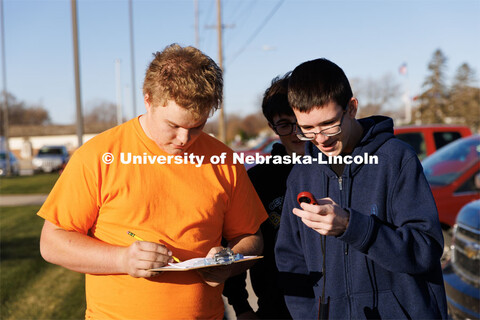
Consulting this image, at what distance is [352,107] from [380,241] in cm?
67

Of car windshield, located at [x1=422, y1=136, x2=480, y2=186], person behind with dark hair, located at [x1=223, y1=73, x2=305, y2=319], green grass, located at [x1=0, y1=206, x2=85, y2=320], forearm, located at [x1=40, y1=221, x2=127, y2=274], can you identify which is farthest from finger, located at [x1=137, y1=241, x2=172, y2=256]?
car windshield, located at [x1=422, y1=136, x2=480, y2=186]

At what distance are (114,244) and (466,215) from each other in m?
3.68

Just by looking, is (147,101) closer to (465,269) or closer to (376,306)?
(376,306)

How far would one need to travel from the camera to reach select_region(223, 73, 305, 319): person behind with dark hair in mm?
2859

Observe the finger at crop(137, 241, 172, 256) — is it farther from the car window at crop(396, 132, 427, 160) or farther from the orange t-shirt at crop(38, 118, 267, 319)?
the car window at crop(396, 132, 427, 160)

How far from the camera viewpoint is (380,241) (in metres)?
2.03

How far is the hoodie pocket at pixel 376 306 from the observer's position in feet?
7.22

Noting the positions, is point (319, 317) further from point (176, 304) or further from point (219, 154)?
point (219, 154)

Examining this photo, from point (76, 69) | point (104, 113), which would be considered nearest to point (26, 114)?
point (104, 113)

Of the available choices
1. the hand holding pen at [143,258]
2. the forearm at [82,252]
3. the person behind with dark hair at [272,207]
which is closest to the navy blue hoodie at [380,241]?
the person behind with dark hair at [272,207]

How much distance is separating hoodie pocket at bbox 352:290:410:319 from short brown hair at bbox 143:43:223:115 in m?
1.10

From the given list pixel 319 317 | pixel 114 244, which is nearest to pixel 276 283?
pixel 319 317

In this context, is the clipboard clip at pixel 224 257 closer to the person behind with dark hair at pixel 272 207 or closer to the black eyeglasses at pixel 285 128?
the person behind with dark hair at pixel 272 207

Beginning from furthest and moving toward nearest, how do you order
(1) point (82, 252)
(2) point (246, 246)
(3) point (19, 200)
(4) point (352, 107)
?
1. (3) point (19, 200)
2. (2) point (246, 246)
3. (4) point (352, 107)
4. (1) point (82, 252)
